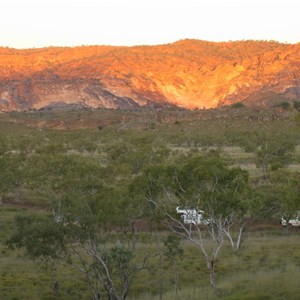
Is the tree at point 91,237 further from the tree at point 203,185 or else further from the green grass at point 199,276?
the tree at point 203,185

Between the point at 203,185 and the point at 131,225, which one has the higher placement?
the point at 203,185

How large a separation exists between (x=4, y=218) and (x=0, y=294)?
1556 cm

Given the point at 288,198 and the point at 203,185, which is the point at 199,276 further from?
the point at 288,198

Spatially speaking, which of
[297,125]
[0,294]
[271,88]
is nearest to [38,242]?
[0,294]

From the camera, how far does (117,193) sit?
22.6 meters

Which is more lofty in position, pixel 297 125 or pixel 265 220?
pixel 297 125

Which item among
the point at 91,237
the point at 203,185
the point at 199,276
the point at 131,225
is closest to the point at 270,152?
the point at 131,225

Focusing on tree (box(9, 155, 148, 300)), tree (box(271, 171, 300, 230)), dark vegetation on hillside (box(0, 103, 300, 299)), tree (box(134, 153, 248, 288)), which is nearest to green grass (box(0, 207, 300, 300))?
dark vegetation on hillside (box(0, 103, 300, 299))

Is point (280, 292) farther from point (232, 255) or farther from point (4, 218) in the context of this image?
point (4, 218)

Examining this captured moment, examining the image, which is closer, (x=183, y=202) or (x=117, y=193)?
(x=183, y=202)

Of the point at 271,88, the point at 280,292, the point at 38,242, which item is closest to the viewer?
the point at 280,292

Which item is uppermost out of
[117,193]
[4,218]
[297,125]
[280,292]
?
[297,125]

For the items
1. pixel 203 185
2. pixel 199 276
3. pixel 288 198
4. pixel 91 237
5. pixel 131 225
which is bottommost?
pixel 199 276

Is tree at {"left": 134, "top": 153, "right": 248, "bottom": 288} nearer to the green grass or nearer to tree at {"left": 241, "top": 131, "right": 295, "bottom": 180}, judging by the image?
the green grass
